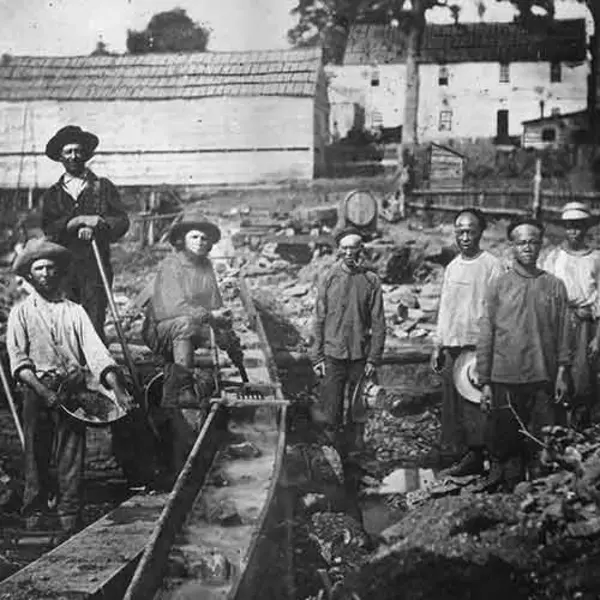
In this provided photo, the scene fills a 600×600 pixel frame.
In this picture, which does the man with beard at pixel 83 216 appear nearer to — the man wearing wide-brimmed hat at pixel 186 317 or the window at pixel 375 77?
the man wearing wide-brimmed hat at pixel 186 317

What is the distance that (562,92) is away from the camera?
13.4ft

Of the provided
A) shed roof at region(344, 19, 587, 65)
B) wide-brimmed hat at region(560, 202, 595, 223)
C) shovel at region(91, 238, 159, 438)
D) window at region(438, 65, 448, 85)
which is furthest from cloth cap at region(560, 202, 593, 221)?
shovel at region(91, 238, 159, 438)

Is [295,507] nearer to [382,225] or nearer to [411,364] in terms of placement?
[411,364]

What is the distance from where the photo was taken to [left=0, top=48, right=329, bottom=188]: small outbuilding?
415 centimetres

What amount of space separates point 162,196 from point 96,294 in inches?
30.3

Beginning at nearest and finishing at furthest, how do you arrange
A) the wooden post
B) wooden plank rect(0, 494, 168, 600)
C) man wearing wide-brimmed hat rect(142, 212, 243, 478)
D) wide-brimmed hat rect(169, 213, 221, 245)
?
wooden plank rect(0, 494, 168, 600), man wearing wide-brimmed hat rect(142, 212, 243, 478), wide-brimmed hat rect(169, 213, 221, 245), the wooden post

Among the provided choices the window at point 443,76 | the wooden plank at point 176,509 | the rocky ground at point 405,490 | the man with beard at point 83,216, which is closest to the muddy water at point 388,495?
the rocky ground at point 405,490

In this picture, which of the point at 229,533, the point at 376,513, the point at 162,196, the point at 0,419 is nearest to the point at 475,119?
the point at 162,196

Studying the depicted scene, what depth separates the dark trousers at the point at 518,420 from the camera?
11.7ft

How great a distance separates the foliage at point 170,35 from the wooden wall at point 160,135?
11.6 inches

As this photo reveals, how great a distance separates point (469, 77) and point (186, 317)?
1962 mm

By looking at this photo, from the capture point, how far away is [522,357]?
11.7ft

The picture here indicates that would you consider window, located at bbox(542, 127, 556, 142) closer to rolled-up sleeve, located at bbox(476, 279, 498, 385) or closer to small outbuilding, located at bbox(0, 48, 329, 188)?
rolled-up sleeve, located at bbox(476, 279, 498, 385)

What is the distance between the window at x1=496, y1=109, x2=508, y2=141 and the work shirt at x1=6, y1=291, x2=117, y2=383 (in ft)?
7.46
